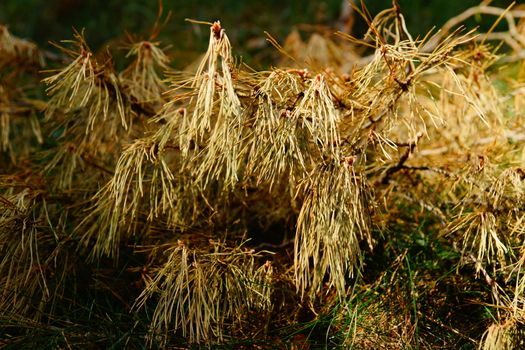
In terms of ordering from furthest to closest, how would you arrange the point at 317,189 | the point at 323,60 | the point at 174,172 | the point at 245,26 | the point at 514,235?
the point at 245,26, the point at 323,60, the point at 174,172, the point at 514,235, the point at 317,189

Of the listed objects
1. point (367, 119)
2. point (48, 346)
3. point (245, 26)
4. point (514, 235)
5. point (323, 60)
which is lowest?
point (48, 346)

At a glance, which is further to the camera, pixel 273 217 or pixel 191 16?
pixel 191 16

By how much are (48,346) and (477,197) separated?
0.87 m

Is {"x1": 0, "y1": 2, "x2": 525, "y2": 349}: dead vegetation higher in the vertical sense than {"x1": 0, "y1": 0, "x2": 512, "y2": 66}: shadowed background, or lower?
lower

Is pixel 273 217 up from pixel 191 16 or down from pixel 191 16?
down

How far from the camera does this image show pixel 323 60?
191cm


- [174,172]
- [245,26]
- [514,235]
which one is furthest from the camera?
[245,26]

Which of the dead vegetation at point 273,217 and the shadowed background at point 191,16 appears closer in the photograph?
the dead vegetation at point 273,217

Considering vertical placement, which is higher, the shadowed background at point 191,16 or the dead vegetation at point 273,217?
the shadowed background at point 191,16

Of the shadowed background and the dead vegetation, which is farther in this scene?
the shadowed background

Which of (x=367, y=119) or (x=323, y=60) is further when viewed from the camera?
(x=323, y=60)

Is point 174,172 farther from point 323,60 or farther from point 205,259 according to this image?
point 323,60

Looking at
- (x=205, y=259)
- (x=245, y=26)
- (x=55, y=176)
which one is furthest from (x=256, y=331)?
(x=245, y=26)

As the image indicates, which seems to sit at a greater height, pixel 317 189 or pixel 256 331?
pixel 317 189
